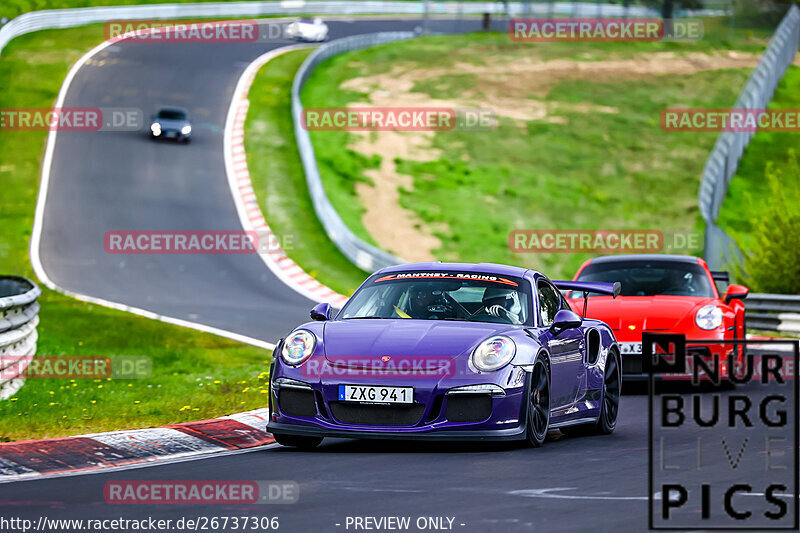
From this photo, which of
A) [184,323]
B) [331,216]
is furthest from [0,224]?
[184,323]

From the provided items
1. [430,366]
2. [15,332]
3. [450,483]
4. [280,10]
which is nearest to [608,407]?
[430,366]

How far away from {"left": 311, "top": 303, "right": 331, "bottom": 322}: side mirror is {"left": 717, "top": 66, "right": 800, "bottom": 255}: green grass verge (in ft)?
93.7

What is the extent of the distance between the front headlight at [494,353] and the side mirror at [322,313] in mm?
1419

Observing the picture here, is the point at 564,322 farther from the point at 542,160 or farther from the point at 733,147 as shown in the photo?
the point at 542,160

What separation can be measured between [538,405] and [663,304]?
552 cm

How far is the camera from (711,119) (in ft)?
183

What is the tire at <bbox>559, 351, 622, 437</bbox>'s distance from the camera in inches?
438

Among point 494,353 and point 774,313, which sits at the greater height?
point 494,353

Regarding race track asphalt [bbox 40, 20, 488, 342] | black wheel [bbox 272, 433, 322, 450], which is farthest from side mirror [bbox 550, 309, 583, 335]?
race track asphalt [bbox 40, 20, 488, 342]

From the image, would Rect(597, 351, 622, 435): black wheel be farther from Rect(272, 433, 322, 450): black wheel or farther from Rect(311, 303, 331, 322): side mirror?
Rect(272, 433, 322, 450): black wheel

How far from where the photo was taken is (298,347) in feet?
31.6

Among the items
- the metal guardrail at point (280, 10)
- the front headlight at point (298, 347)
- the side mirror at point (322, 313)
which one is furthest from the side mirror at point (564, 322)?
the metal guardrail at point (280, 10)

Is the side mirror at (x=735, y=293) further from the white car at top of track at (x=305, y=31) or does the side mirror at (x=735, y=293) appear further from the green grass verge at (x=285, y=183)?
the white car at top of track at (x=305, y=31)

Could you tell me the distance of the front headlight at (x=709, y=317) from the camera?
14711 mm
